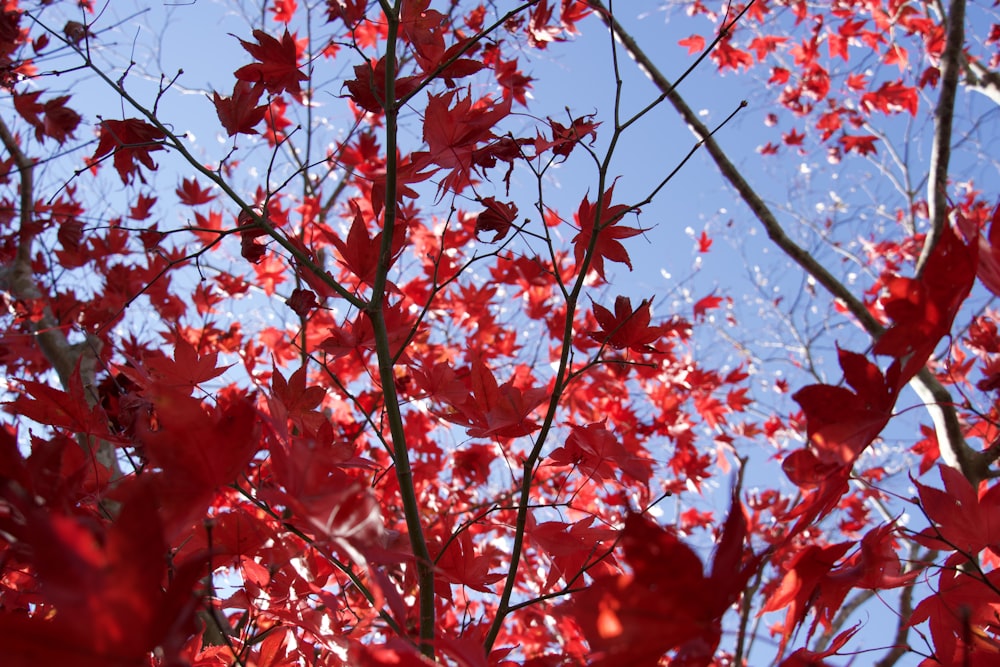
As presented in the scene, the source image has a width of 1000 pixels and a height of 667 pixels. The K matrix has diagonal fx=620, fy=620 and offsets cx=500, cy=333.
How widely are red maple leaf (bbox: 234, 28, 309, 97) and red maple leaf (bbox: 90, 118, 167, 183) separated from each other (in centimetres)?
24

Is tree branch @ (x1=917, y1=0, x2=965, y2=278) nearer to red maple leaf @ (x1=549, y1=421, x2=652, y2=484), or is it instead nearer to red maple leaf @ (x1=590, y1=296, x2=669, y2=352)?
red maple leaf @ (x1=590, y1=296, x2=669, y2=352)

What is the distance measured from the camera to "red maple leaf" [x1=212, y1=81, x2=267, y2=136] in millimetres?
1228

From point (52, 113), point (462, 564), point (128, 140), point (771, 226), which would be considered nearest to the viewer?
point (462, 564)

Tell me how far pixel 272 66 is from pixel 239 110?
0.48ft

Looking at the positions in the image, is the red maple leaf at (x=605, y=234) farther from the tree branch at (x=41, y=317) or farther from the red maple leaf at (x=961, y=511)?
the tree branch at (x=41, y=317)

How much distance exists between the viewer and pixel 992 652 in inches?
30.9

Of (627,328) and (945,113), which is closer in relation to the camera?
(627,328)

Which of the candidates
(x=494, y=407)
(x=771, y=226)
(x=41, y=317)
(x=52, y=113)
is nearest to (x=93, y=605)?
(x=494, y=407)

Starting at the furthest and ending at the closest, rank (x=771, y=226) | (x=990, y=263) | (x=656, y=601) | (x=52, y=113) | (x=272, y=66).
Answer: (x=771, y=226), (x=52, y=113), (x=272, y=66), (x=990, y=263), (x=656, y=601)

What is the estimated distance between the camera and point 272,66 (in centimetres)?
131

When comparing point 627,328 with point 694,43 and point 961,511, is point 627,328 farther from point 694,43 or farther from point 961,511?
point 694,43

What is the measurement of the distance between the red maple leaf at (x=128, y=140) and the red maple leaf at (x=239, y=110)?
188 millimetres

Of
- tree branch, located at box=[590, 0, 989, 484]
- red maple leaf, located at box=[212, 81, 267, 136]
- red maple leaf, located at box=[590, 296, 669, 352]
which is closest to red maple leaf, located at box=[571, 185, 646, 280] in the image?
red maple leaf, located at box=[590, 296, 669, 352]

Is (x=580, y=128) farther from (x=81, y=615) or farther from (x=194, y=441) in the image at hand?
(x=81, y=615)
